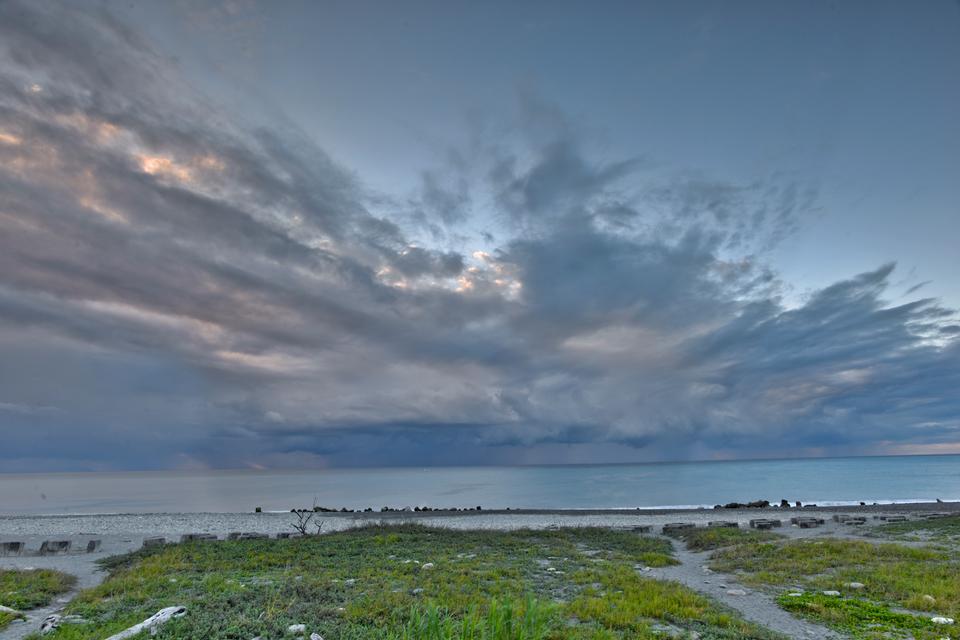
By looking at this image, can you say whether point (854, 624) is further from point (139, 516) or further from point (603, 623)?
point (139, 516)

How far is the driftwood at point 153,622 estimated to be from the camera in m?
9.82

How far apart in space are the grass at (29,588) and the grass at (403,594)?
126cm

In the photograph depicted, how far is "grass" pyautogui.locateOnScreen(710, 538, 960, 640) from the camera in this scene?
12.3 m

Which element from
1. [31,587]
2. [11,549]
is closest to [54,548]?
[11,549]

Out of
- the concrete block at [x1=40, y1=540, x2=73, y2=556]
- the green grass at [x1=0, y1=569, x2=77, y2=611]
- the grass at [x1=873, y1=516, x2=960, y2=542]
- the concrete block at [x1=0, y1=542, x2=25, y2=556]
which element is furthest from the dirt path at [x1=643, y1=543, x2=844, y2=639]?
the concrete block at [x1=0, y1=542, x2=25, y2=556]

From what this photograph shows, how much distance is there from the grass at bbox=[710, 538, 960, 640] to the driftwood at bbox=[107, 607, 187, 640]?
15.1 metres

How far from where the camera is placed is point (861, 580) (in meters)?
16.8

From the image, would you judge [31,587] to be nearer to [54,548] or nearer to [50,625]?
[50,625]

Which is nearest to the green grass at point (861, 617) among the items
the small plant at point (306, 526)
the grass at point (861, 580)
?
the grass at point (861, 580)

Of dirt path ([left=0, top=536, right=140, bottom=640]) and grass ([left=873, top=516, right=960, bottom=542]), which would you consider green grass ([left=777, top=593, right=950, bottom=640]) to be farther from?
dirt path ([left=0, top=536, right=140, bottom=640])

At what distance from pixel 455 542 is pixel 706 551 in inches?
545

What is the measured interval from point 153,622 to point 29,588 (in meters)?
10.6

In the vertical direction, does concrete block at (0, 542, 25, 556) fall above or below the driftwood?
below

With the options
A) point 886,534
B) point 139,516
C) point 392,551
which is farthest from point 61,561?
point 886,534
